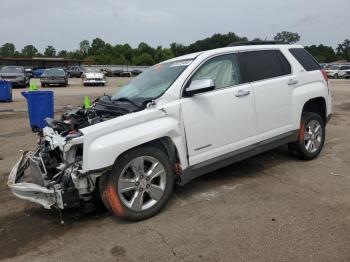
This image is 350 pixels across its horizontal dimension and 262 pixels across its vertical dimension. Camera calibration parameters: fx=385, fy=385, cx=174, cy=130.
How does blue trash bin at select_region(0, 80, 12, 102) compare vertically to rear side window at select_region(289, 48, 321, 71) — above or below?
above

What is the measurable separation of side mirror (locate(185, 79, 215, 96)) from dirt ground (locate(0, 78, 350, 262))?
1.33m

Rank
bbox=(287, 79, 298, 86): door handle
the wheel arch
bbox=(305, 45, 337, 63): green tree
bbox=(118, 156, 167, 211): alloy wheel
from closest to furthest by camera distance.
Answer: bbox=(118, 156, 167, 211): alloy wheel, bbox=(287, 79, 298, 86): door handle, the wheel arch, bbox=(305, 45, 337, 63): green tree

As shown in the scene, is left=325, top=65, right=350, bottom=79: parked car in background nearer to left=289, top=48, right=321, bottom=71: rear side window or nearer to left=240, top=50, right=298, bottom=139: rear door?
left=289, top=48, right=321, bottom=71: rear side window

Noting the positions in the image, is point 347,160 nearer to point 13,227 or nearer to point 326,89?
point 326,89

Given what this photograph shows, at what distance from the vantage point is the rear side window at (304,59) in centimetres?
609

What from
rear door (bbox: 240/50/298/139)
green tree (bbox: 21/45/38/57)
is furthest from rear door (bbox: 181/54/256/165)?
green tree (bbox: 21/45/38/57)

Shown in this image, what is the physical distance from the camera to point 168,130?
432 cm

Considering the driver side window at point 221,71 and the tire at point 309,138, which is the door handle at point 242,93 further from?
the tire at point 309,138

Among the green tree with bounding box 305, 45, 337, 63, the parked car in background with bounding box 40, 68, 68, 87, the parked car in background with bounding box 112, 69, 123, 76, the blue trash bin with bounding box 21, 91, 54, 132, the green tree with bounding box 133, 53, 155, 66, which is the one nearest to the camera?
the blue trash bin with bounding box 21, 91, 54, 132

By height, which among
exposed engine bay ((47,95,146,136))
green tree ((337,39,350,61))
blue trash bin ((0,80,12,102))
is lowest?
exposed engine bay ((47,95,146,136))

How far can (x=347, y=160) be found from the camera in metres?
6.32

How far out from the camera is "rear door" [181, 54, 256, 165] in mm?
4578

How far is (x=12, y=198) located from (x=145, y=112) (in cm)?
226

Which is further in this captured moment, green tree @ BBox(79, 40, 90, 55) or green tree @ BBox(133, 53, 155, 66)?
green tree @ BBox(79, 40, 90, 55)
